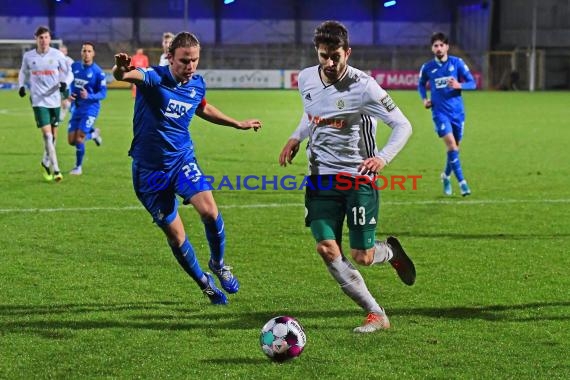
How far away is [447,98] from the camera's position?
45.0 feet

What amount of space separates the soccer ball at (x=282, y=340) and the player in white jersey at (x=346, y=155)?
675 mm

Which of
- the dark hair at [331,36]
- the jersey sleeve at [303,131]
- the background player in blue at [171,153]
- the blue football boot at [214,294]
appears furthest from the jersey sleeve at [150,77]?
the blue football boot at [214,294]

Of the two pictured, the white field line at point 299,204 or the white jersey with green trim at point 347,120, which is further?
the white field line at point 299,204

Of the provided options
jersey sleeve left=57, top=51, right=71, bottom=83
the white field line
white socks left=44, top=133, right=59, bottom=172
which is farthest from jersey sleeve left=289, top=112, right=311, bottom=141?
jersey sleeve left=57, top=51, right=71, bottom=83

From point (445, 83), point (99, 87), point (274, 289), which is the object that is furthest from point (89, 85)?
point (274, 289)

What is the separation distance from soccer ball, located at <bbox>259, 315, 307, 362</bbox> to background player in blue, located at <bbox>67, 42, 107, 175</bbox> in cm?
1098

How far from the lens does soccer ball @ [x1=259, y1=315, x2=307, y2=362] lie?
222 inches

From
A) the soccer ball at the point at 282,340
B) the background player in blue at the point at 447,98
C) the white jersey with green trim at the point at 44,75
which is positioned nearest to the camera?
the soccer ball at the point at 282,340

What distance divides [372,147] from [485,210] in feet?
20.1

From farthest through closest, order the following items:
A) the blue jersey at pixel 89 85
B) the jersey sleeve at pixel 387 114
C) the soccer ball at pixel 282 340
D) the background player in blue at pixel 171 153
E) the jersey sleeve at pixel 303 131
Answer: the blue jersey at pixel 89 85, the background player in blue at pixel 171 153, the jersey sleeve at pixel 303 131, the jersey sleeve at pixel 387 114, the soccer ball at pixel 282 340

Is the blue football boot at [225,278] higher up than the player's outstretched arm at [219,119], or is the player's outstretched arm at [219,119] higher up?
the player's outstretched arm at [219,119]

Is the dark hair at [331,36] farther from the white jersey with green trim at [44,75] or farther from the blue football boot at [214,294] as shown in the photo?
the white jersey with green trim at [44,75]

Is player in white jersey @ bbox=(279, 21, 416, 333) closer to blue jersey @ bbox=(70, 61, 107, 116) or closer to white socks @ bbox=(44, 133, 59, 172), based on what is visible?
white socks @ bbox=(44, 133, 59, 172)

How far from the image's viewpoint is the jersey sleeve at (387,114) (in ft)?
20.6
